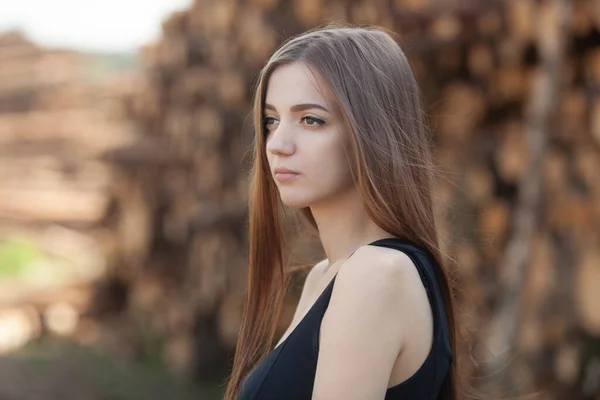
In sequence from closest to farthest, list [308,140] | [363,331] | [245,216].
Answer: [363,331] → [308,140] → [245,216]

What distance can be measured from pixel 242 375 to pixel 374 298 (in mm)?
522

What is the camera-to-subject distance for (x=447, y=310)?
148 centimetres

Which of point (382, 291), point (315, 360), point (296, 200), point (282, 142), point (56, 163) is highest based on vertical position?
point (282, 142)

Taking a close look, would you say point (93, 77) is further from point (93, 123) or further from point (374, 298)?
point (374, 298)

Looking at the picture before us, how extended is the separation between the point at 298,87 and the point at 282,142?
10 centimetres

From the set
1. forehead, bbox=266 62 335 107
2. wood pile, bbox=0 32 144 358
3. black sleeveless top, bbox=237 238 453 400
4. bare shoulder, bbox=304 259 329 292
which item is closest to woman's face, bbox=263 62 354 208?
forehead, bbox=266 62 335 107

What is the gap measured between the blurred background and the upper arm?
52 centimetres

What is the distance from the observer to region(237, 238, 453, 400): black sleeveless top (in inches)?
52.6

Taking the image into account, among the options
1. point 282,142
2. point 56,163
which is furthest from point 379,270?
point 56,163

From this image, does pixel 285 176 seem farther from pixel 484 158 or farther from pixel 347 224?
pixel 484 158

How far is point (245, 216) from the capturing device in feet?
14.6

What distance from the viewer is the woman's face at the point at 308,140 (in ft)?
4.55

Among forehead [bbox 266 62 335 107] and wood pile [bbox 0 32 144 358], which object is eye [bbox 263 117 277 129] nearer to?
forehead [bbox 266 62 335 107]

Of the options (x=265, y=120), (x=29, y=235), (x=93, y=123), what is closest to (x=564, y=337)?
(x=265, y=120)
